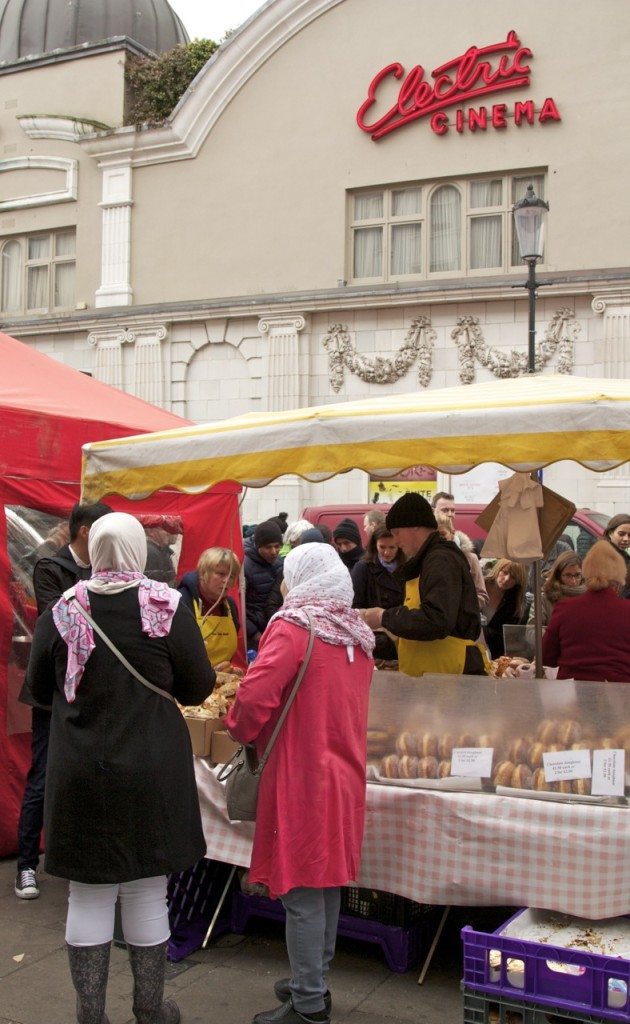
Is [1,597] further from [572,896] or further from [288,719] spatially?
[572,896]

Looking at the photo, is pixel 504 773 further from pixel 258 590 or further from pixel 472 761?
pixel 258 590

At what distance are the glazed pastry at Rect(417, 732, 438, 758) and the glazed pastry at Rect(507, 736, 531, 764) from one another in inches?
12.8

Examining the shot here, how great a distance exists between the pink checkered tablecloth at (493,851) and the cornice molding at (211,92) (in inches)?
632

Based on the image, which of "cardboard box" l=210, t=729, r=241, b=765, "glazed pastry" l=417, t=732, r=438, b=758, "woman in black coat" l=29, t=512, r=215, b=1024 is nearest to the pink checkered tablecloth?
"glazed pastry" l=417, t=732, r=438, b=758

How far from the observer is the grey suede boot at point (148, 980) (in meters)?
3.53

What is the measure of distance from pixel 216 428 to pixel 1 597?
6.18ft

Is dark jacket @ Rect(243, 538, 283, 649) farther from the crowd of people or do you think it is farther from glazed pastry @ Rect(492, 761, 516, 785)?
glazed pastry @ Rect(492, 761, 516, 785)

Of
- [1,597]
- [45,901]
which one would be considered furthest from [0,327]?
[45,901]

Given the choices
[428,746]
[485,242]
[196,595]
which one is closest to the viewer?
[428,746]

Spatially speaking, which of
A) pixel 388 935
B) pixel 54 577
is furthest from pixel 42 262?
pixel 388 935

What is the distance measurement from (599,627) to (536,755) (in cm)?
84

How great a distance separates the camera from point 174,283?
18.5 meters

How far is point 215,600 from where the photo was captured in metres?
6.39

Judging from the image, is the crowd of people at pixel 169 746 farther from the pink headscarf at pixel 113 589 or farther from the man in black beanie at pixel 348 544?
the man in black beanie at pixel 348 544
